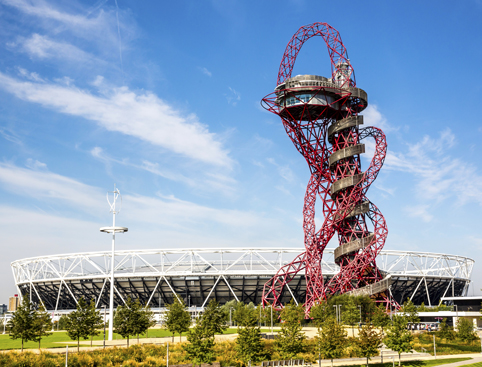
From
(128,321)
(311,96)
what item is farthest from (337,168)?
(128,321)

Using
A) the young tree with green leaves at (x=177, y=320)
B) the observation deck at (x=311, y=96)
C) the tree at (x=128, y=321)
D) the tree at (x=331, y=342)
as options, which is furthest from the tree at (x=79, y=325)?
the observation deck at (x=311, y=96)

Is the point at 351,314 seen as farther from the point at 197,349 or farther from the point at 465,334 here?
the point at 197,349

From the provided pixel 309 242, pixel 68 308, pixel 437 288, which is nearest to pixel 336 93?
pixel 309 242

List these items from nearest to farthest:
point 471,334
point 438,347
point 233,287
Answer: point 438,347 < point 471,334 < point 233,287

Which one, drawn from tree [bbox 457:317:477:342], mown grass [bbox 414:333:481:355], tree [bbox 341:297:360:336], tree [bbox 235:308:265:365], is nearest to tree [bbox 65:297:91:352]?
tree [bbox 235:308:265:365]

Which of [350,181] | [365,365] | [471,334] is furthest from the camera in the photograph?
[350,181]

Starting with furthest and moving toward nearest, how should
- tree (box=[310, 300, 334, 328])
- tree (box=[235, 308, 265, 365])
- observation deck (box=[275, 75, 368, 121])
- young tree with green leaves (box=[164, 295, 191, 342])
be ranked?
observation deck (box=[275, 75, 368, 121]) < tree (box=[310, 300, 334, 328]) < young tree with green leaves (box=[164, 295, 191, 342]) < tree (box=[235, 308, 265, 365])

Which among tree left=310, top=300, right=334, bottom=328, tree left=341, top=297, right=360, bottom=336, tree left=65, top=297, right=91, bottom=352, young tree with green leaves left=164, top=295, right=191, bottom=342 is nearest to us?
tree left=65, top=297, right=91, bottom=352

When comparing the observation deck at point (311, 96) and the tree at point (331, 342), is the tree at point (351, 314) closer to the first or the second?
the tree at point (331, 342)

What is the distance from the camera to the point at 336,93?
206 ft

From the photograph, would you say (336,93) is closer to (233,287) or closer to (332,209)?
(332,209)

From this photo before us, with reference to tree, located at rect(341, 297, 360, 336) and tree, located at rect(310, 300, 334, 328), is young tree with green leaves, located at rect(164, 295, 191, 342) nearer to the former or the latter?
tree, located at rect(310, 300, 334, 328)

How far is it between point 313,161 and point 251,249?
2374cm

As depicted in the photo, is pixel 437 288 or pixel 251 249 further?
pixel 437 288
